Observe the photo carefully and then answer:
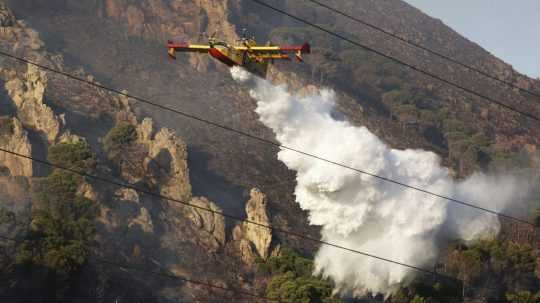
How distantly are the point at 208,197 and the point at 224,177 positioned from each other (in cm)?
1232

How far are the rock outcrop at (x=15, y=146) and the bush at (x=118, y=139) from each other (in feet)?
42.1

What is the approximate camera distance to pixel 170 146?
405ft

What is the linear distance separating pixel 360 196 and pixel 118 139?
41468mm

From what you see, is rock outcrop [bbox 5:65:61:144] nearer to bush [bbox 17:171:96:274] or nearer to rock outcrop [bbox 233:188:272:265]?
bush [bbox 17:171:96:274]

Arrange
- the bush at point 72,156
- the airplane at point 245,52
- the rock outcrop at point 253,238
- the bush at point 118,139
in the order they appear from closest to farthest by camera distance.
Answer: the airplane at point 245,52 < the bush at point 72,156 < the rock outcrop at point 253,238 < the bush at point 118,139

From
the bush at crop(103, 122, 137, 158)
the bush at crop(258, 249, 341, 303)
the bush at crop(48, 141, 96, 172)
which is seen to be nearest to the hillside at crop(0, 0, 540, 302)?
the bush at crop(103, 122, 137, 158)

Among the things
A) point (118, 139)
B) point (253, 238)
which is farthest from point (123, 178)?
point (253, 238)

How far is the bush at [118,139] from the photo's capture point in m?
118

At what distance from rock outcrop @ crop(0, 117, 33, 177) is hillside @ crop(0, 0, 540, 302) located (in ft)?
0.72

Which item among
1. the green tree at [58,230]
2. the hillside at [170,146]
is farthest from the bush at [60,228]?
the hillside at [170,146]

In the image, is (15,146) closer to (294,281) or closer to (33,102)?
(33,102)

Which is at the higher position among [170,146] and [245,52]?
[170,146]

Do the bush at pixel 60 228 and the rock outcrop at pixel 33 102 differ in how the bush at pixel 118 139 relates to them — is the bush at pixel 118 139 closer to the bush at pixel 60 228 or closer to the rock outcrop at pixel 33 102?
the rock outcrop at pixel 33 102

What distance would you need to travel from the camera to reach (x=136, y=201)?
10819 cm
